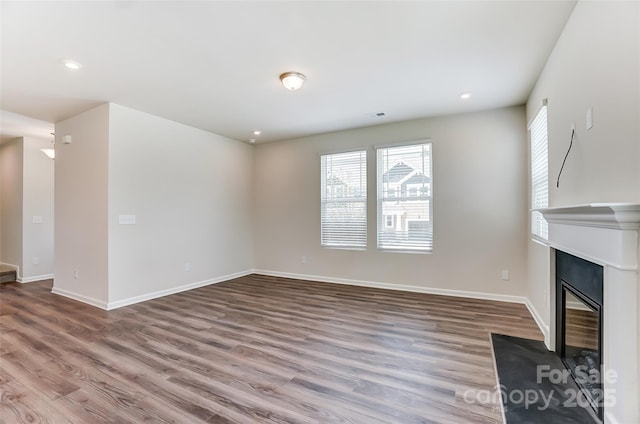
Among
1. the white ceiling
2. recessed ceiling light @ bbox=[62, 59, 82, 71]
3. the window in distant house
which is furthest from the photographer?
the window in distant house

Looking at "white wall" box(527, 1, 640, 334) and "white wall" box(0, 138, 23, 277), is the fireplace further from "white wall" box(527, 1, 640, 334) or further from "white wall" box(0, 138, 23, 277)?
"white wall" box(0, 138, 23, 277)

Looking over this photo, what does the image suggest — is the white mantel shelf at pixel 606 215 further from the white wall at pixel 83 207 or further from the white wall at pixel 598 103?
the white wall at pixel 83 207

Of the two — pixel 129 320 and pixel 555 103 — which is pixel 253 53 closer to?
pixel 555 103

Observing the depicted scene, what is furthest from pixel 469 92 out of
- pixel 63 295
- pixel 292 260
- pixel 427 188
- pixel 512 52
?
pixel 63 295

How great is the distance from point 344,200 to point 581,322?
11.9ft

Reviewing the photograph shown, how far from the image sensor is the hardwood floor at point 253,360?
1.84 meters

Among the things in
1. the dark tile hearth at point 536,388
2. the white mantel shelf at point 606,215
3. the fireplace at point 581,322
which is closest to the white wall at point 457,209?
the dark tile hearth at point 536,388

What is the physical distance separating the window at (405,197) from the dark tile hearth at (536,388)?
2104mm

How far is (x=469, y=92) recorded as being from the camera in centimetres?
356

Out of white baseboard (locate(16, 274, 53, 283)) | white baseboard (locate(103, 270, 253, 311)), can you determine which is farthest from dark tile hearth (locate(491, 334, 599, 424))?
white baseboard (locate(16, 274, 53, 283))

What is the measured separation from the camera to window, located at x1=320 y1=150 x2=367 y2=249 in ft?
16.8

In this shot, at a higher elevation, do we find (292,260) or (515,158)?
(515,158)

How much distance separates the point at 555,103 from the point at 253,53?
2717 millimetres

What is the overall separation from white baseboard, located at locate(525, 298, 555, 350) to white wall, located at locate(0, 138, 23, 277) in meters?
8.08
